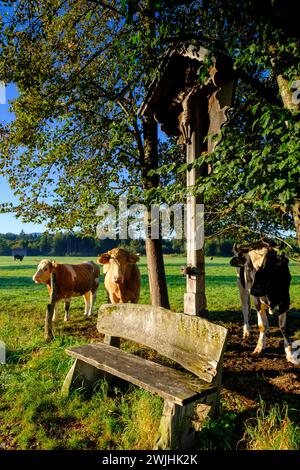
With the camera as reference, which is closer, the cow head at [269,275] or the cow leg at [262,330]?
the cow head at [269,275]

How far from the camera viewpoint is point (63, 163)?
320 inches

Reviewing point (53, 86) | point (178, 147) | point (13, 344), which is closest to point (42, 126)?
point (53, 86)

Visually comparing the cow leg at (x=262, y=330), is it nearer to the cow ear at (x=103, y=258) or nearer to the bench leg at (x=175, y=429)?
the bench leg at (x=175, y=429)

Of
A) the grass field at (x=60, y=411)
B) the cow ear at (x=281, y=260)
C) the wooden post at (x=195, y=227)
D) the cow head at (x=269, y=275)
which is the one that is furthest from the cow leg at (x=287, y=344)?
the grass field at (x=60, y=411)

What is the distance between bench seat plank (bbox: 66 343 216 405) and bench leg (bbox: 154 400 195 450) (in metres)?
0.15

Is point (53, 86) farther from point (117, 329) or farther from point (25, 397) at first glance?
point (25, 397)

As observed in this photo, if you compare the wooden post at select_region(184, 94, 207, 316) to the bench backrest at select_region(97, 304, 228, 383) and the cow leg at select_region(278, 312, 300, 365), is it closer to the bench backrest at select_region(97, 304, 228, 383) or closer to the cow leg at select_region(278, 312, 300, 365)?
the bench backrest at select_region(97, 304, 228, 383)

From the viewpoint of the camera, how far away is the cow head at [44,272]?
→ 8.22 meters

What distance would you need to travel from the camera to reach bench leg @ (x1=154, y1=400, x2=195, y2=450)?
2.79 m

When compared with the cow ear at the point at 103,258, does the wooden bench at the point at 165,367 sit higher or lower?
lower

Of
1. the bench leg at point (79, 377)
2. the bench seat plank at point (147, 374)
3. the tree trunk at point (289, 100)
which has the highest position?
the tree trunk at point (289, 100)

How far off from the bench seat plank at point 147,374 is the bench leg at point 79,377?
0.25 metres

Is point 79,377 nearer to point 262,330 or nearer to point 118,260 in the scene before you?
point 118,260

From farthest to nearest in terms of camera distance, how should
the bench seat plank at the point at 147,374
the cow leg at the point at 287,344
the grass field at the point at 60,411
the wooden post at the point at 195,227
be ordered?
the cow leg at the point at 287,344, the wooden post at the point at 195,227, the grass field at the point at 60,411, the bench seat plank at the point at 147,374
